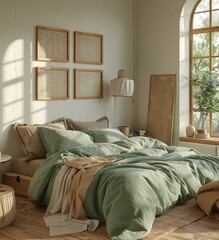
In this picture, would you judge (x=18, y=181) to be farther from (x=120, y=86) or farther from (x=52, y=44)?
(x=120, y=86)

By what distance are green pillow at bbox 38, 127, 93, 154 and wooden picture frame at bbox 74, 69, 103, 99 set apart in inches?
42.1

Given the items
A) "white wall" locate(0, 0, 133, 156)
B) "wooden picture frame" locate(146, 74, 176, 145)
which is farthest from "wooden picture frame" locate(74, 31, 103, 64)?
"wooden picture frame" locate(146, 74, 176, 145)

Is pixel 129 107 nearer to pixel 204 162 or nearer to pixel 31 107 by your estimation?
pixel 31 107

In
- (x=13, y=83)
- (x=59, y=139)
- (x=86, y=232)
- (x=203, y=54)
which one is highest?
(x=203, y=54)

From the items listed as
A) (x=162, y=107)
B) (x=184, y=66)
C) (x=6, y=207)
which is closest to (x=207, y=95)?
(x=184, y=66)

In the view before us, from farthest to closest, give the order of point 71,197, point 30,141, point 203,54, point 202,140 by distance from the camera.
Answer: point 203,54 < point 202,140 < point 30,141 < point 71,197

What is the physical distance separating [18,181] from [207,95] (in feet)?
11.0

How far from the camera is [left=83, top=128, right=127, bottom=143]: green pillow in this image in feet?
19.7

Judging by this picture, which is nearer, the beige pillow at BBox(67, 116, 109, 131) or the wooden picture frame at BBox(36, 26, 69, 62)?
the wooden picture frame at BBox(36, 26, 69, 62)

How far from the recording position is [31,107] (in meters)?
6.13

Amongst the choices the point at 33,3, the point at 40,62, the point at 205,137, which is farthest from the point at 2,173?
the point at 205,137

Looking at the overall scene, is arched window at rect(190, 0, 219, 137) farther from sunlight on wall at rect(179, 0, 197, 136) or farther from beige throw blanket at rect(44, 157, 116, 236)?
beige throw blanket at rect(44, 157, 116, 236)

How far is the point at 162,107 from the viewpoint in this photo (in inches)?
294

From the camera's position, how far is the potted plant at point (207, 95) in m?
7.01
